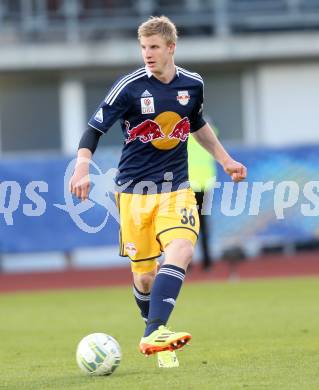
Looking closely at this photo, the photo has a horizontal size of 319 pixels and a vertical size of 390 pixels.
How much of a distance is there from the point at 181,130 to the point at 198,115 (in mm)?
285

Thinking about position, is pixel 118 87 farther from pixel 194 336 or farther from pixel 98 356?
pixel 194 336

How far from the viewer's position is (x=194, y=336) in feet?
32.6

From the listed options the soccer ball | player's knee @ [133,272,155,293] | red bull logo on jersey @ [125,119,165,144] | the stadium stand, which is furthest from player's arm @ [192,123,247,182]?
the stadium stand

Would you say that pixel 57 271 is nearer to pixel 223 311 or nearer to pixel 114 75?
pixel 114 75

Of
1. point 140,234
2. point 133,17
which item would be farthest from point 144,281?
point 133,17

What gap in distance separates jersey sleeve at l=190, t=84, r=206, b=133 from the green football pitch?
1667mm

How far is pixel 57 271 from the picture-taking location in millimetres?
21484

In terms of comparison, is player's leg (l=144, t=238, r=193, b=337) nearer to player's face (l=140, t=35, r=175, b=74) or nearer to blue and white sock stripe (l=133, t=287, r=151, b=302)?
blue and white sock stripe (l=133, t=287, r=151, b=302)

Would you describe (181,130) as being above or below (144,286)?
above

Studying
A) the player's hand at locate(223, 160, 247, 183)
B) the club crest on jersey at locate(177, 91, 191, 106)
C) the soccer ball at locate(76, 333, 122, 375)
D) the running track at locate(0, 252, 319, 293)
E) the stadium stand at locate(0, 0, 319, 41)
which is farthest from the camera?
the stadium stand at locate(0, 0, 319, 41)

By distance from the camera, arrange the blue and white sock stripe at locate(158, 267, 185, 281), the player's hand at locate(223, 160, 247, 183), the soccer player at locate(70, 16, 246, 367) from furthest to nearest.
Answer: the player's hand at locate(223, 160, 247, 183) → the soccer player at locate(70, 16, 246, 367) → the blue and white sock stripe at locate(158, 267, 185, 281)

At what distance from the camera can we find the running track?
18.4 metres

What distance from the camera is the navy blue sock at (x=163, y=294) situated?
7105mm

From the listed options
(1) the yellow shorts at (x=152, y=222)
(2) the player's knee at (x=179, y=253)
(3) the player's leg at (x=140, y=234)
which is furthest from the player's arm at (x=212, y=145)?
(2) the player's knee at (x=179, y=253)
